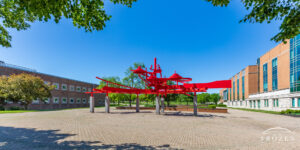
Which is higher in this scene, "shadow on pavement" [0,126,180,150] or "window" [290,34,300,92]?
"window" [290,34,300,92]

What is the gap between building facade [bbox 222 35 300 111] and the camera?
2786cm

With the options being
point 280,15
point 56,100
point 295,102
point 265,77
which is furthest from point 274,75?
point 56,100

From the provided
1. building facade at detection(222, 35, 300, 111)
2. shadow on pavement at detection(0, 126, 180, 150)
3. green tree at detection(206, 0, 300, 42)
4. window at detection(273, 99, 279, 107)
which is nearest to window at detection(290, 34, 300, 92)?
building facade at detection(222, 35, 300, 111)

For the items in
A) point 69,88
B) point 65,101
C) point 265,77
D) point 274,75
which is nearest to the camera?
point 274,75

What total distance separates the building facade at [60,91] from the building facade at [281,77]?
51.9m

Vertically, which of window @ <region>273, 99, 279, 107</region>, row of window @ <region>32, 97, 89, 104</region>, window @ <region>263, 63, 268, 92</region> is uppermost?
window @ <region>263, 63, 268, 92</region>

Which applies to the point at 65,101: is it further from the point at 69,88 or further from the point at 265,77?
the point at 265,77

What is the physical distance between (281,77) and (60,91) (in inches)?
2271

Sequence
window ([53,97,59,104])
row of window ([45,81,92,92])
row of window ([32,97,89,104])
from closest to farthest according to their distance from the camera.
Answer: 1. row of window ([32,97,89,104])
2. window ([53,97,59,104])
3. row of window ([45,81,92,92])

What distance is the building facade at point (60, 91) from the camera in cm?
3237

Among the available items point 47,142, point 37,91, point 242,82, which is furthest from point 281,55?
point 37,91

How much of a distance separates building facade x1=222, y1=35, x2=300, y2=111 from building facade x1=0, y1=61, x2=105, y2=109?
51925 mm

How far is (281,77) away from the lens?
33281 millimetres

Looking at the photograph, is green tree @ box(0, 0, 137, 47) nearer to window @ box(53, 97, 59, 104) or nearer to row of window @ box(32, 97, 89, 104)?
row of window @ box(32, 97, 89, 104)
